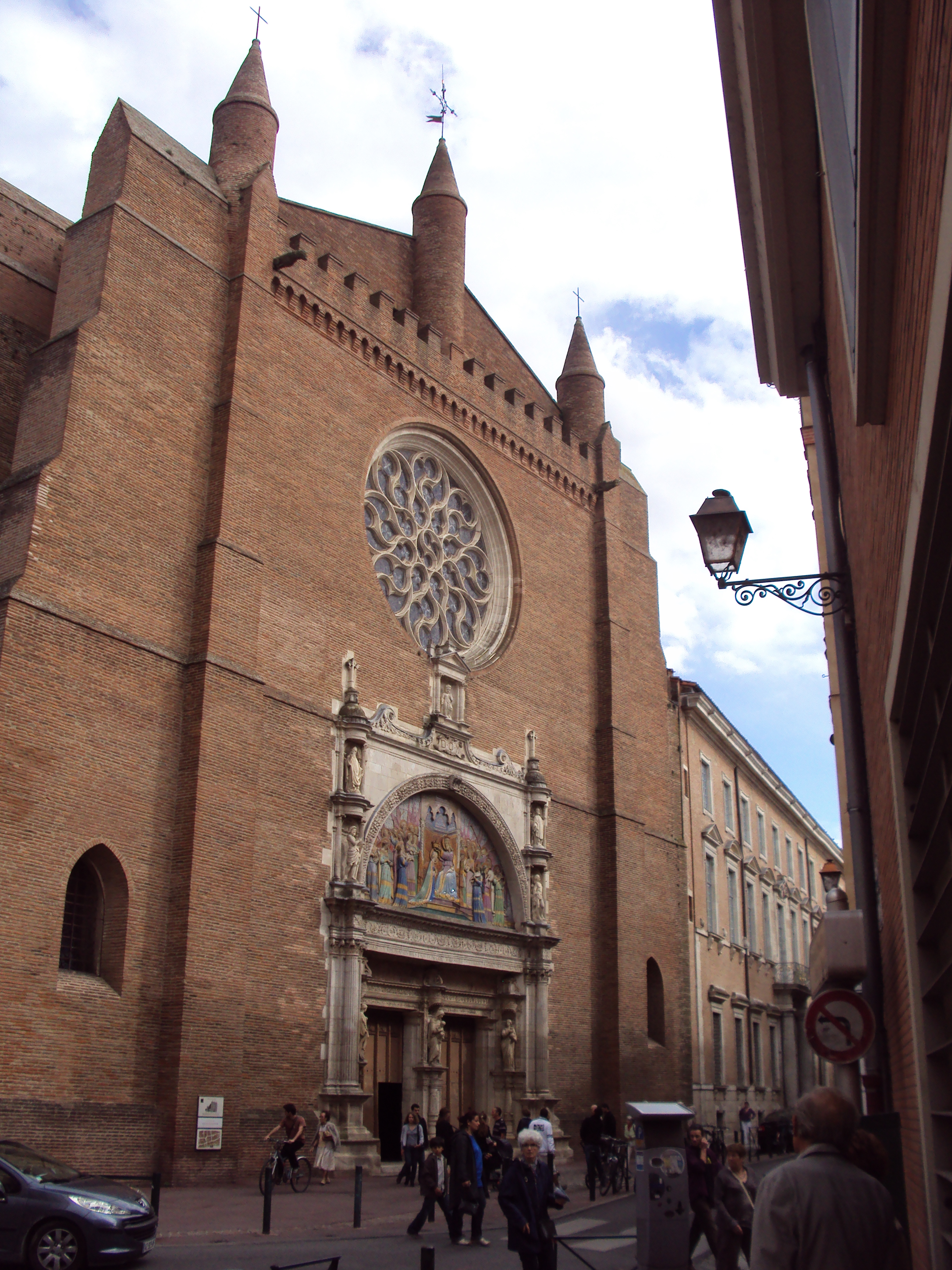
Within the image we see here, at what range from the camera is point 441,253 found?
27.5 meters

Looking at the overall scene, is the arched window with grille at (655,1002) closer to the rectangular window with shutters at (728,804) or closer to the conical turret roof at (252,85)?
the rectangular window with shutters at (728,804)

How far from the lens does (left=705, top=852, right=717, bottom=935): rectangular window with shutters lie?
3316 centimetres

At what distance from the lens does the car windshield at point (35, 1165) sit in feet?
33.6

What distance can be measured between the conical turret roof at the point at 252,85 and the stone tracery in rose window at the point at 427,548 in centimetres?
693

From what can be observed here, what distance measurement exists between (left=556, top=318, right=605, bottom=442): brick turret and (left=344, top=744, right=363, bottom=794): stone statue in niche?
12.7 meters

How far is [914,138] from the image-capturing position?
10.3ft

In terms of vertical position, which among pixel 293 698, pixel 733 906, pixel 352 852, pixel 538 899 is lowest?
pixel 538 899

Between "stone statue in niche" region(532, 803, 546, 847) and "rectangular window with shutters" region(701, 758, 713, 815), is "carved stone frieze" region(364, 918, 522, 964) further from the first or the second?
"rectangular window with shutters" region(701, 758, 713, 815)

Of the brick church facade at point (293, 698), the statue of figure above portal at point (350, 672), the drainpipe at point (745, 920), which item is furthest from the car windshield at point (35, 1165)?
the drainpipe at point (745, 920)

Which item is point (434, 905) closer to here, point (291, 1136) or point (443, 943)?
point (443, 943)

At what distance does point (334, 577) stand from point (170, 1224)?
11.2 meters

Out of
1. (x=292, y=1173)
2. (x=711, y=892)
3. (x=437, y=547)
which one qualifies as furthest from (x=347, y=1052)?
(x=711, y=892)

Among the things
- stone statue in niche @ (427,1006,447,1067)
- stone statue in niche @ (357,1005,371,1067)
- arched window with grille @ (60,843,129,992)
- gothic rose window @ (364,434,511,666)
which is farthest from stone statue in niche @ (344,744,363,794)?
arched window with grille @ (60,843,129,992)

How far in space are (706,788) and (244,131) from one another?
21.2 meters
